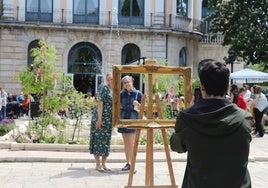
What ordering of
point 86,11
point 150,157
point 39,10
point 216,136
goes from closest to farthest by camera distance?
1. point 216,136
2. point 150,157
3. point 39,10
4. point 86,11

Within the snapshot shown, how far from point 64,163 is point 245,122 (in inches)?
307

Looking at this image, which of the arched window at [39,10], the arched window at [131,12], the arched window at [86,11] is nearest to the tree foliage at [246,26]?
the arched window at [131,12]

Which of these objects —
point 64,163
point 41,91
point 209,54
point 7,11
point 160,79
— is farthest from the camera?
point 209,54

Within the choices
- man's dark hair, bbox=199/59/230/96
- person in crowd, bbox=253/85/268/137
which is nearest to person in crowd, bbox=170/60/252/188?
man's dark hair, bbox=199/59/230/96

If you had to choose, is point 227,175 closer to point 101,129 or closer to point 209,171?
point 209,171

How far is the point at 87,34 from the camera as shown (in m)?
32.7

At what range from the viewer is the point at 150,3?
33.7m

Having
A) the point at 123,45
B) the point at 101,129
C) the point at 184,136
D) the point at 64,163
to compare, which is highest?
the point at 123,45

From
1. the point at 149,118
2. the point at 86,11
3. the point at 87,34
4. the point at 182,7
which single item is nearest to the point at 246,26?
the point at 182,7

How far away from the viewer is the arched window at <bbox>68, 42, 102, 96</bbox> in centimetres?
3297

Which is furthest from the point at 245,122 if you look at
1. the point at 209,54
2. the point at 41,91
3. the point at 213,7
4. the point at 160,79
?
the point at 209,54

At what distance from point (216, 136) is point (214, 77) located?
38cm

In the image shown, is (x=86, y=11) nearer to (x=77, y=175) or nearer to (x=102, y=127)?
(x=102, y=127)

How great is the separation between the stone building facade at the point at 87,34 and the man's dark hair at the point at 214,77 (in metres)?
28.5
